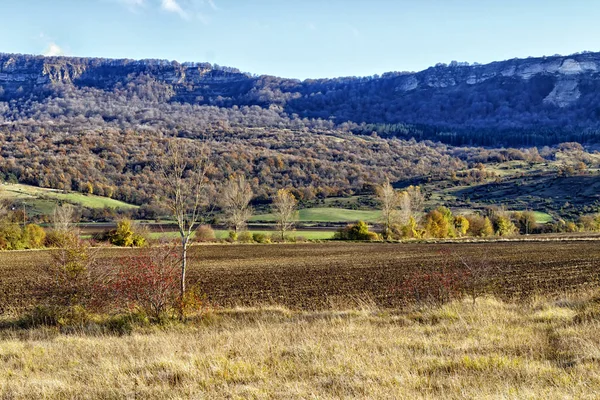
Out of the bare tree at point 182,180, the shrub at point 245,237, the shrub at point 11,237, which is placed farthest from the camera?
the shrub at point 245,237

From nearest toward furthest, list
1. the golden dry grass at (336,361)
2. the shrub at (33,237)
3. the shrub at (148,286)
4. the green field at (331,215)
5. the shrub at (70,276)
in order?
the golden dry grass at (336,361) → the shrub at (148,286) → the shrub at (70,276) → the shrub at (33,237) → the green field at (331,215)

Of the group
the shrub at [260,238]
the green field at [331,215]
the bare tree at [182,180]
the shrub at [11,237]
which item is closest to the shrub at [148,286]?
the bare tree at [182,180]

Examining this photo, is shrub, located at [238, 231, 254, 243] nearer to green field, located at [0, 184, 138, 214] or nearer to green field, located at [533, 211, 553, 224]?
green field, located at [0, 184, 138, 214]

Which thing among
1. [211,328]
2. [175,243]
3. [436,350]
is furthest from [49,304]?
[436,350]

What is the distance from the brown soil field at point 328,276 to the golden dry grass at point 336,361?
602 cm

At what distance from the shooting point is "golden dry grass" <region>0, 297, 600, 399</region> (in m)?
6.73

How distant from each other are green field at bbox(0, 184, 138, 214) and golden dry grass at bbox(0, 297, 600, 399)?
106 m

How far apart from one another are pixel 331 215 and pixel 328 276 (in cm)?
8713

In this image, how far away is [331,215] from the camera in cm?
12156

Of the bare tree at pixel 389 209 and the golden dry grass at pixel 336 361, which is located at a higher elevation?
the golden dry grass at pixel 336 361

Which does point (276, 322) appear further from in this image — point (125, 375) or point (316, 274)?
point (316, 274)

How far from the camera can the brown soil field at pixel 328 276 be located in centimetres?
2383

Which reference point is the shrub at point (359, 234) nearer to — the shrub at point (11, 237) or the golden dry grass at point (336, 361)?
the shrub at point (11, 237)

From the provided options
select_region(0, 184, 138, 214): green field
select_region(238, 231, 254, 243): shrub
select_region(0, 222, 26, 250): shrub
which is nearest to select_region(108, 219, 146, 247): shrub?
select_region(0, 222, 26, 250): shrub
